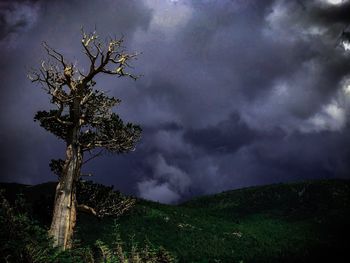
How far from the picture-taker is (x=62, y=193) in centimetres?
1550

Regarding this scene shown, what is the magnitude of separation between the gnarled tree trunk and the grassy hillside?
91.8 feet

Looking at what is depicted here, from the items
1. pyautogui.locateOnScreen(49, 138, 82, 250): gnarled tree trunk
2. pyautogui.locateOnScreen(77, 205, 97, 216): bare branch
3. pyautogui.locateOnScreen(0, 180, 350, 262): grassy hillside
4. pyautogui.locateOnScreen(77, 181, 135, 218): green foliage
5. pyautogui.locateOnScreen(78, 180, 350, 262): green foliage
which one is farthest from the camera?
pyautogui.locateOnScreen(78, 180, 350, 262): green foliage

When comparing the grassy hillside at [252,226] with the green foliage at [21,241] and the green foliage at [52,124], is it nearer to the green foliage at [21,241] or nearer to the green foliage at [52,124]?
the green foliage at [52,124]

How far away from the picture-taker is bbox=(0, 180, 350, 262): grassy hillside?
76312mm

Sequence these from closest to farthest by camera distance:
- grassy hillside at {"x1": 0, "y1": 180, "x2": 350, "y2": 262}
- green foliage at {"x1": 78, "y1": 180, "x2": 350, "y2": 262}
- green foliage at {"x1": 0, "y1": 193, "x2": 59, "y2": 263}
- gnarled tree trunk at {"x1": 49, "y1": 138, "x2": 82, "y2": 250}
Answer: green foliage at {"x1": 0, "y1": 193, "x2": 59, "y2": 263} → gnarled tree trunk at {"x1": 49, "y1": 138, "x2": 82, "y2": 250} → grassy hillside at {"x1": 0, "y1": 180, "x2": 350, "y2": 262} → green foliage at {"x1": 78, "y1": 180, "x2": 350, "y2": 262}

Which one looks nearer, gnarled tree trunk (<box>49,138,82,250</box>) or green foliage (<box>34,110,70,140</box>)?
gnarled tree trunk (<box>49,138,82,250</box>)

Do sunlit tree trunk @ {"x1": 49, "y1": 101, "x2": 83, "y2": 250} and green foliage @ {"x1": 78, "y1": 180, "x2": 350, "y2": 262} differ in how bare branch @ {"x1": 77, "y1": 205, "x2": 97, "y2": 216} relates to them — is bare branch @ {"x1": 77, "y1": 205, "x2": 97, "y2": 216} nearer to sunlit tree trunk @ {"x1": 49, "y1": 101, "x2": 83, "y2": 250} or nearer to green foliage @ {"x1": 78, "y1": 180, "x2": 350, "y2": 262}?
sunlit tree trunk @ {"x1": 49, "y1": 101, "x2": 83, "y2": 250}

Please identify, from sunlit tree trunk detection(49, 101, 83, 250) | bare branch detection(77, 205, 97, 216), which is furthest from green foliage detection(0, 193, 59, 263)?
bare branch detection(77, 205, 97, 216)

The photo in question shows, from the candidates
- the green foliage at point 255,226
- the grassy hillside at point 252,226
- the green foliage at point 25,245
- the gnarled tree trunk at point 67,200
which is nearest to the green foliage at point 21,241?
the green foliage at point 25,245

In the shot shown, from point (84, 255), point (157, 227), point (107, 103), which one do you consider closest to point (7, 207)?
point (84, 255)

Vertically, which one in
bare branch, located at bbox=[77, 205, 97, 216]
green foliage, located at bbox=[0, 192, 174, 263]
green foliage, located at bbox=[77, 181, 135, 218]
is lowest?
green foliage, located at bbox=[0, 192, 174, 263]

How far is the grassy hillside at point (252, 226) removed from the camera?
7631cm

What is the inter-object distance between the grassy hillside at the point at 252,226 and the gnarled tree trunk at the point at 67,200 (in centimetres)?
2799

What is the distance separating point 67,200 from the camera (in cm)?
1546
